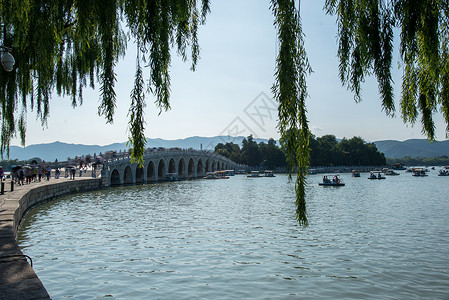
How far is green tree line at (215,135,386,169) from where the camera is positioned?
118938 millimetres

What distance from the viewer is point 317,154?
121m

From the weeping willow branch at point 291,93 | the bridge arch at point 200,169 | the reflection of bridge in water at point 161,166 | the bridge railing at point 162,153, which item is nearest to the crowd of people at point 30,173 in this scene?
the bridge railing at point 162,153

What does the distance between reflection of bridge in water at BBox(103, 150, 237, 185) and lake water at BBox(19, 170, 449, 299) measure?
17746 mm

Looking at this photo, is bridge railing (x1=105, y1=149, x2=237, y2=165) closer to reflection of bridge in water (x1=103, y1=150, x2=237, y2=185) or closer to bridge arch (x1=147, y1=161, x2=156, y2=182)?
reflection of bridge in water (x1=103, y1=150, x2=237, y2=185)

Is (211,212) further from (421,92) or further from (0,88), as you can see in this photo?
(421,92)

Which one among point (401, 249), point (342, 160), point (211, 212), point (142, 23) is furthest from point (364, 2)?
point (342, 160)

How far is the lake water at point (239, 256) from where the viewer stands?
9094mm

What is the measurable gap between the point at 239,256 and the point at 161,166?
2324 inches

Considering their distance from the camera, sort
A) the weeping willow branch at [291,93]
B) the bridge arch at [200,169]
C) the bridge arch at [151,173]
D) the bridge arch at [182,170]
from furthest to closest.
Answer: the bridge arch at [200,169] < the bridge arch at [182,170] < the bridge arch at [151,173] < the weeping willow branch at [291,93]

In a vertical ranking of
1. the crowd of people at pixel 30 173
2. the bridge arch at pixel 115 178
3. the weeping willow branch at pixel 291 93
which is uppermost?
the weeping willow branch at pixel 291 93

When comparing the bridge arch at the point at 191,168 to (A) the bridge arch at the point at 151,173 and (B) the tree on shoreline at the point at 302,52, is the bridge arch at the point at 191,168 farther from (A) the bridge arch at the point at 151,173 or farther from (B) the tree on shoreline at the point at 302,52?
(B) the tree on shoreline at the point at 302,52

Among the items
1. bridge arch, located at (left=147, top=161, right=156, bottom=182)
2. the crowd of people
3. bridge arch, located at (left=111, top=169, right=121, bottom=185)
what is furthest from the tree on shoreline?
bridge arch, located at (left=147, top=161, right=156, bottom=182)

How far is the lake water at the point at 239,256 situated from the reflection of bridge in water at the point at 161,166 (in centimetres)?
1775

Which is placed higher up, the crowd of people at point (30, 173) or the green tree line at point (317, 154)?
Answer: the green tree line at point (317, 154)
